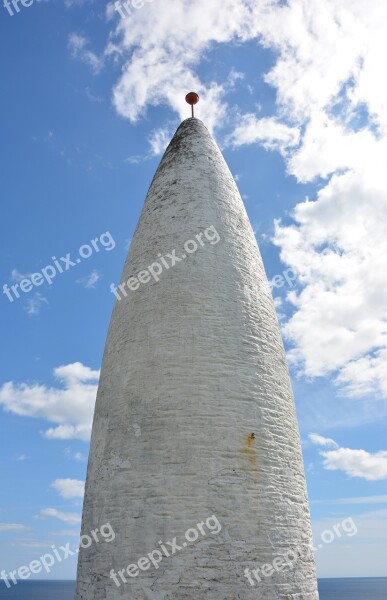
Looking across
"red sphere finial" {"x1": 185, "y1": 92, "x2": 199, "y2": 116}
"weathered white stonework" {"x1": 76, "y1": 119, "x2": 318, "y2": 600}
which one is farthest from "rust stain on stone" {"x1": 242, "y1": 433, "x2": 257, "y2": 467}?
"red sphere finial" {"x1": 185, "y1": 92, "x2": 199, "y2": 116}

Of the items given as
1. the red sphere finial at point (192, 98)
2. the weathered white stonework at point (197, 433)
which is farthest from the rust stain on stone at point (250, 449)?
the red sphere finial at point (192, 98)

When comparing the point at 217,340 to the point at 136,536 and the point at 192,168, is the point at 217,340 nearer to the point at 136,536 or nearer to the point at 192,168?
the point at 136,536

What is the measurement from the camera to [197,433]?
7371 millimetres

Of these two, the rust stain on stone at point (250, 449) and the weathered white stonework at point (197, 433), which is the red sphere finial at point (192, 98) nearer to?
the weathered white stonework at point (197, 433)

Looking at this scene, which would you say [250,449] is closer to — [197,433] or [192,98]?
[197,433]

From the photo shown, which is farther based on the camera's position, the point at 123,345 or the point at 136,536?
the point at 123,345

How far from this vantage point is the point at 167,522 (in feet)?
22.5

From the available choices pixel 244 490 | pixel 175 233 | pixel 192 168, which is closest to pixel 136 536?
pixel 244 490

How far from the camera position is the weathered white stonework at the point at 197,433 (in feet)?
22.4

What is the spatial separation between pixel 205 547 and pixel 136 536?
98 centimetres

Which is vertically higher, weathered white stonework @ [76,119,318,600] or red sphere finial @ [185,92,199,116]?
red sphere finial @ [185,92,199,116]

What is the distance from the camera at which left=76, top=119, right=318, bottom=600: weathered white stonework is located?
268 inches

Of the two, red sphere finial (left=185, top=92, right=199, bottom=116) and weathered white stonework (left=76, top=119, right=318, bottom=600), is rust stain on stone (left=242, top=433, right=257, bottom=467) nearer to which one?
weathered white stonework (left=76, top=119, right=318, bottom=600)

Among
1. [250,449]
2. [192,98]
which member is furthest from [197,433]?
[192,98]
